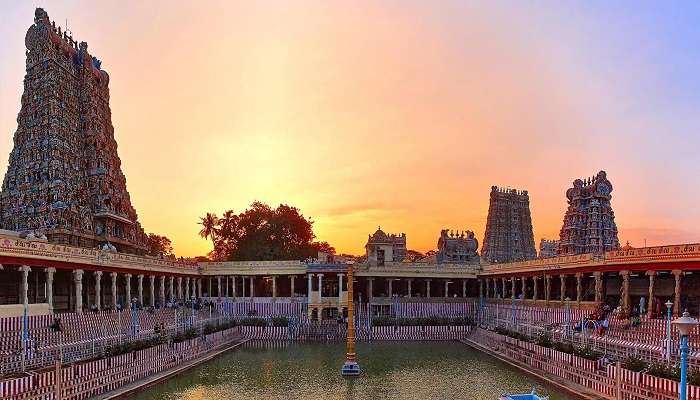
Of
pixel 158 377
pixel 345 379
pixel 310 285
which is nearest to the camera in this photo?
pixel 158 377

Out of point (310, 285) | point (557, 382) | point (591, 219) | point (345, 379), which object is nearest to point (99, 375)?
point (345, 379)

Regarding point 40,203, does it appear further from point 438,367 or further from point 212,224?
point 212,224

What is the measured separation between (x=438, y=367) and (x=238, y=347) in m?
17.7

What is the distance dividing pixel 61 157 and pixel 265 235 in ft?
143

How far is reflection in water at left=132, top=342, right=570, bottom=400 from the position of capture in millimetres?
30562

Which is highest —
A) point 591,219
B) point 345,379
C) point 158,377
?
point 591,219

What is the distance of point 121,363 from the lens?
1207 inches

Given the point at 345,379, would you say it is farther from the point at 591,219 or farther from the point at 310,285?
the point at 591,219

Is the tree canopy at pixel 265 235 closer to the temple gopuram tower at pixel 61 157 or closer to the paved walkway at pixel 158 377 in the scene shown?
the temple gopuram tower at pixel 61 157

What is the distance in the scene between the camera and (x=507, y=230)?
99.8 meters

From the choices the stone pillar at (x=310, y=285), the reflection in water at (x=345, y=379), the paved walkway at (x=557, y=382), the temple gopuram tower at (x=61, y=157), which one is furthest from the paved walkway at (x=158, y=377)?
the temple gopuram tower at (x=61, y=157)

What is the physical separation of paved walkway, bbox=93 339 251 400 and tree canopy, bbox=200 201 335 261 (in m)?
49.2

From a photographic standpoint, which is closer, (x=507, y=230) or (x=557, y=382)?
(x=557, y=382)

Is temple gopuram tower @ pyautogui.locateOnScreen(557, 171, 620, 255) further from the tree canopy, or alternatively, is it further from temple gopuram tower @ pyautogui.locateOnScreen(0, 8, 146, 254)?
temple gopuram tower @ pyautogui.locateOnScreen(0, 8, 146, 254)
